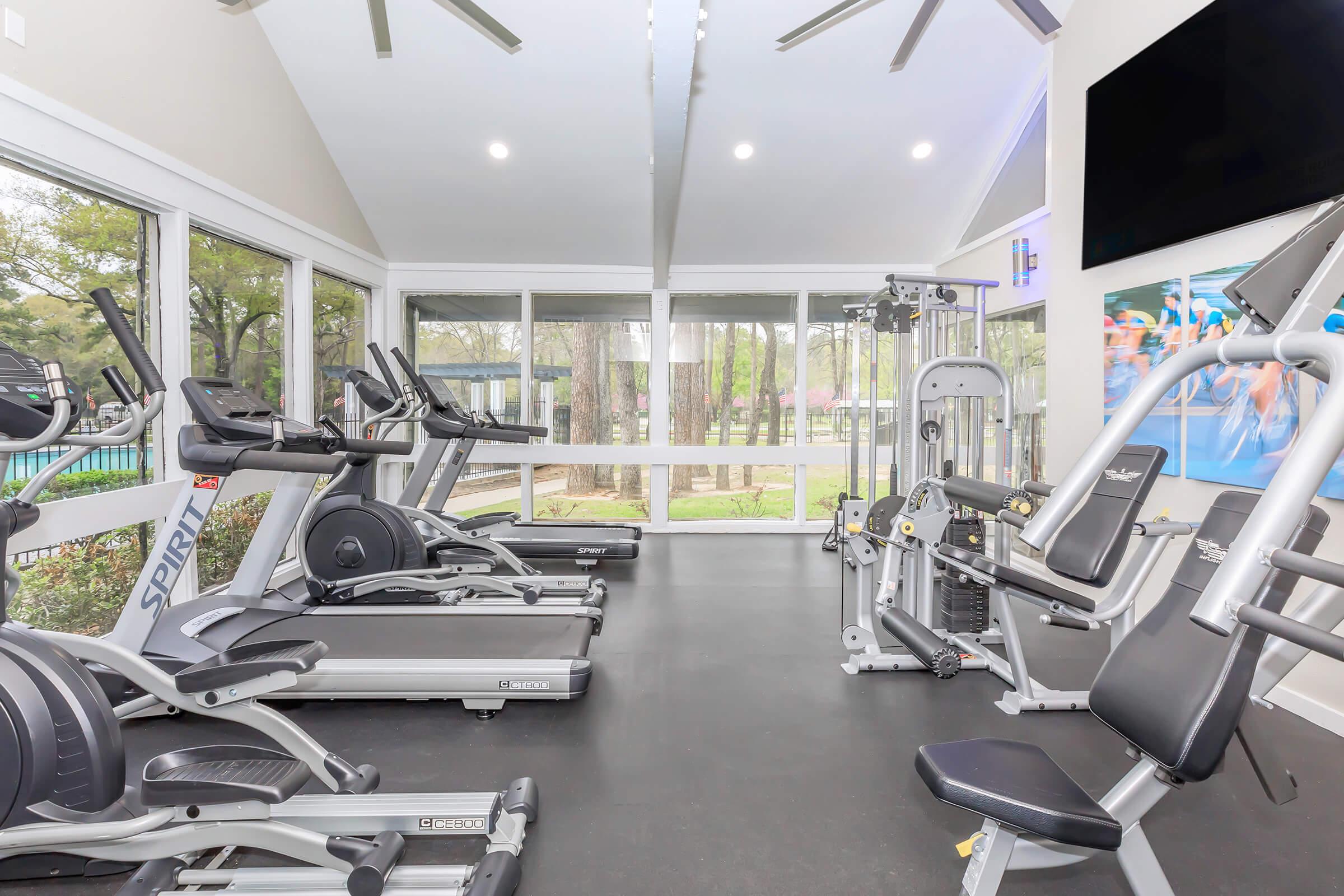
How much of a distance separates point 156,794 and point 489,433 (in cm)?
297

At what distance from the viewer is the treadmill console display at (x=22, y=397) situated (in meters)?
1.60

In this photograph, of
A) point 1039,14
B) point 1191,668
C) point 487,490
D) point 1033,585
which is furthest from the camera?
point 487,490

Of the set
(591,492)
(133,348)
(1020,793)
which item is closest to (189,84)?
(133,348)

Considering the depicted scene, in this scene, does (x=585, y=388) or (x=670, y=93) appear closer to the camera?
(x=670, y=93)

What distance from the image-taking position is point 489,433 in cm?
434

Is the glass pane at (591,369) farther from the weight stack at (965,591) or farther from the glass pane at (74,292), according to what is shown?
the weight stack at (965,591)

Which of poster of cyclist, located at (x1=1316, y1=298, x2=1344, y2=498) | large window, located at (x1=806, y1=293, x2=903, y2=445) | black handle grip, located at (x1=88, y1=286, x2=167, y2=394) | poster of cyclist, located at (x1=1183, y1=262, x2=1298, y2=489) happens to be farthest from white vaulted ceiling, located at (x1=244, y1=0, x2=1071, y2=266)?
black handle grip, located at (x1=88, y1=286, x2=167, y2=394)

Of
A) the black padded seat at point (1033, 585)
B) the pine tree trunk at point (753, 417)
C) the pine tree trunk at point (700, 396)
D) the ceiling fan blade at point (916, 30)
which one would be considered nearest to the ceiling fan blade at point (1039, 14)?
the ceiling fan blade at point (916, 30)

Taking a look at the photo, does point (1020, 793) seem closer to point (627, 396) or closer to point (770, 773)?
point (770, 773)

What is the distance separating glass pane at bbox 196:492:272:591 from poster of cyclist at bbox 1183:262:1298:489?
503cm

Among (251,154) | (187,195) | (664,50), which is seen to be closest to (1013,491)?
(664,50)

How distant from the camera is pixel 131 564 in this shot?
10.8ft

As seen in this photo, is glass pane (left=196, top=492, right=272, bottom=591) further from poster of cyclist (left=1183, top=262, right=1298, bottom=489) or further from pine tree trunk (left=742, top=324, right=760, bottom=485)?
poster of cyclist (left=1183, top=262, right=1298, bottom=489)

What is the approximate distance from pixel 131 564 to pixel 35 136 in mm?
1978
